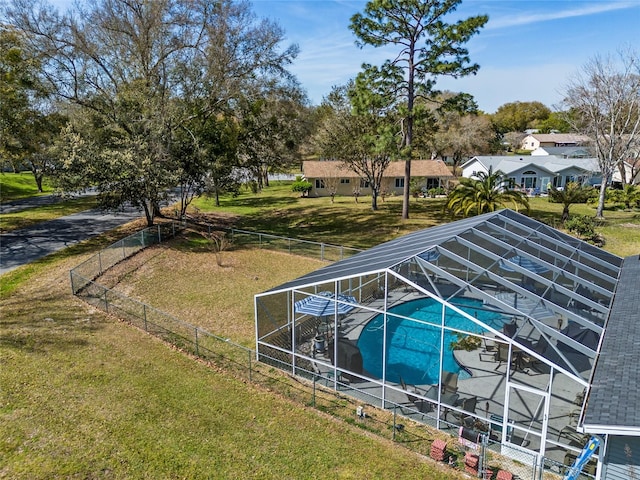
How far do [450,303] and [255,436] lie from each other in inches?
220

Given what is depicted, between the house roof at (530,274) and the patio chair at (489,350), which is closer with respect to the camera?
the house roof at (530,274)

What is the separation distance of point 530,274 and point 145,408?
36.6 ft

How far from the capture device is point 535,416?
962cm

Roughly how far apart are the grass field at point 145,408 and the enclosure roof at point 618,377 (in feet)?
10.5

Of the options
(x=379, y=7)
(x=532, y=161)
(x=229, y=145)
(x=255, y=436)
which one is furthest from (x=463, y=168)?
(x=255, y=436)

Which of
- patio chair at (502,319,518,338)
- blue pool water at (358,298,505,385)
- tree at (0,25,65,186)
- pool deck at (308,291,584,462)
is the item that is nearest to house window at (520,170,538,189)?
blue pool water at (358,298,505,385)

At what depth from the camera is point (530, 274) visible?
1201 cm

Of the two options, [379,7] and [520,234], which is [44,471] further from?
[379,7]

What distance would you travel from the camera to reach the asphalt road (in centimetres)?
2231

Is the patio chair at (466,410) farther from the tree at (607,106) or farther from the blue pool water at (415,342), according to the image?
the tree at (607,106)

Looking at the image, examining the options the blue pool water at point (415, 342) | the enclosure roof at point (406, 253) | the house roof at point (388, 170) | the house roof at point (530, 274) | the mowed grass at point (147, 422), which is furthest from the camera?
the house roof at point (388, 170)

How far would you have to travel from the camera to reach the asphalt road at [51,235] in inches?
878

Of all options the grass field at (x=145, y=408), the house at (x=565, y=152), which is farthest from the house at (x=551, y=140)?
the grass field at (x=145, y=408)

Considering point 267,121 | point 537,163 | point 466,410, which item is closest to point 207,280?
point 466,410
